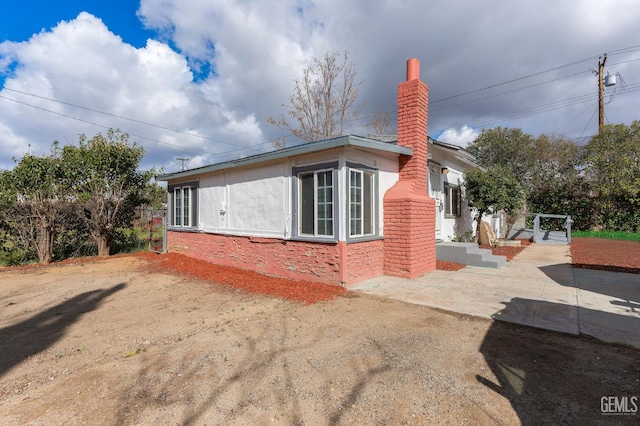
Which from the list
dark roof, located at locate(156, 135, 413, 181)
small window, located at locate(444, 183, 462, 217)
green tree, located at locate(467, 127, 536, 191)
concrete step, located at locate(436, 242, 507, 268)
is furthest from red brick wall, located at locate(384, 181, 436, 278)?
green tree, located at locate(467, 127, 536, 191)

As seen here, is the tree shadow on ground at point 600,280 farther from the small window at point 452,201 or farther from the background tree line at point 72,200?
the background tree line at point 72,200

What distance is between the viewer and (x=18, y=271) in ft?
29.4

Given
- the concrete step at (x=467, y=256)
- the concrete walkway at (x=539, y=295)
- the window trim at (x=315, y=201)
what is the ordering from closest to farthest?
the concrete walkway at (x=539, y=295) < the window trim at (x=315, y=201) < the concrete step at (x=467, y=256)

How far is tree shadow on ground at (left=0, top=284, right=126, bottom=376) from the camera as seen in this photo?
3654 mm

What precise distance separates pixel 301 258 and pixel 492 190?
796 cm

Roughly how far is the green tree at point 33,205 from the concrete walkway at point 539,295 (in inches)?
417

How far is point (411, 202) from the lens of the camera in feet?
22.6

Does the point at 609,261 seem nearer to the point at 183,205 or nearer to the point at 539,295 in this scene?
the point at 539,295

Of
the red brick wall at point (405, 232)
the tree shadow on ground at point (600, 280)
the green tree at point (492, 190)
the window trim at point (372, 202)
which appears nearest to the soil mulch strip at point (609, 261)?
the tree shadow on ground at point (600, 280)

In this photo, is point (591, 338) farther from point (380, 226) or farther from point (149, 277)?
point (149, 277)

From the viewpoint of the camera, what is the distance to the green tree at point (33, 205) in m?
10.0

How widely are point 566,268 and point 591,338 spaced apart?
17.7 feet

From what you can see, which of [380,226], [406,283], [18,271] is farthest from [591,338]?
[18,271]

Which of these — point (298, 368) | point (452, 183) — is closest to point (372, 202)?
point (298, 368)
